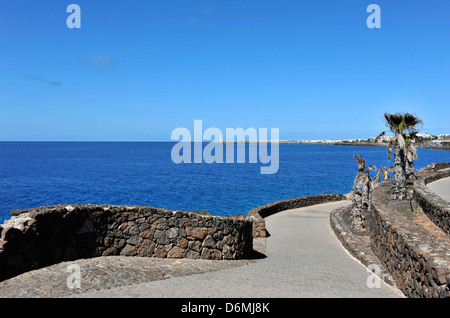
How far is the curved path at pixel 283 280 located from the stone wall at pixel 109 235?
1248mm

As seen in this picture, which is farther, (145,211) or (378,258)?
(378,258)

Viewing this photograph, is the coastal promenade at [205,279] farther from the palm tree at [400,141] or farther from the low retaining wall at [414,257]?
the palm tree at [400,141]

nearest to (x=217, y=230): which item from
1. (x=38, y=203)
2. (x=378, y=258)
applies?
(x=378, y=258)

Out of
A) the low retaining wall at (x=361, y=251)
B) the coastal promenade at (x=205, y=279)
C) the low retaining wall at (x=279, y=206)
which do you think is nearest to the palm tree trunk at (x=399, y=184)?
the low retaining wall at (x=361, y=251)

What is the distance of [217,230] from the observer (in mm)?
11625

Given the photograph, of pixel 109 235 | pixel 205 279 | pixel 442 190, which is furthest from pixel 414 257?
pixel 442 190

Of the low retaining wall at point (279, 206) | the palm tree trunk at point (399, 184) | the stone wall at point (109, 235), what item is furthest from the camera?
the low retaining wall at point (279, 206)

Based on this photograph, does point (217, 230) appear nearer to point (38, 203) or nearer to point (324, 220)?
point (324, 220)

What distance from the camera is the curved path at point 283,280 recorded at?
7594mm

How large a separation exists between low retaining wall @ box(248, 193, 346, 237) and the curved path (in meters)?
2.73

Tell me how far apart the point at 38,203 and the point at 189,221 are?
137ft

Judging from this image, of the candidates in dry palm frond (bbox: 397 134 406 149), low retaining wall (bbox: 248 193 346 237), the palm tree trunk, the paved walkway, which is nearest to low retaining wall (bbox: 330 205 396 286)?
the palm tree trunk

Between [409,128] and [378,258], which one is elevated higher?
[409,128]
